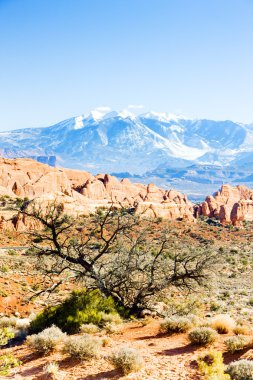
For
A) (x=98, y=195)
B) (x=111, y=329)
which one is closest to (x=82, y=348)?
(x=111, y=329)

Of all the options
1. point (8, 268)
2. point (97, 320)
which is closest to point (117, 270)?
point (97, 320)

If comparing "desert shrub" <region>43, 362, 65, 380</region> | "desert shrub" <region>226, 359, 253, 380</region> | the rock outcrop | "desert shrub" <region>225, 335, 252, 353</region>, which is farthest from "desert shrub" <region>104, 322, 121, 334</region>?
the rock outcrop

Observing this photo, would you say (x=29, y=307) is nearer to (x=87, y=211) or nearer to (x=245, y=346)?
(x=245, y=346)

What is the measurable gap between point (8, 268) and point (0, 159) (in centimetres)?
9984

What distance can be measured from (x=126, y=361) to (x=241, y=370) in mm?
2782

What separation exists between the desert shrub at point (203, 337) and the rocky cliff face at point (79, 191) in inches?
2660

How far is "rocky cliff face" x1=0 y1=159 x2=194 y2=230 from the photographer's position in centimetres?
8950

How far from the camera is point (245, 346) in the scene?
420 inches

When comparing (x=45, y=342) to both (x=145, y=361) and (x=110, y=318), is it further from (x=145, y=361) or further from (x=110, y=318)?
(x=110, y=318)

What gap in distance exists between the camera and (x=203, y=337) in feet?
37.4

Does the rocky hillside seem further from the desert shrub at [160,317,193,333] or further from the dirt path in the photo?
the dirt path

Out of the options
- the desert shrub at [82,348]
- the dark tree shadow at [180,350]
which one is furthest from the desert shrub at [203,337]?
the desert shrub at [82,348]

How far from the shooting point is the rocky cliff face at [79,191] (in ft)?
294

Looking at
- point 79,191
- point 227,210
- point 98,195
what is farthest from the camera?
point 79,191
